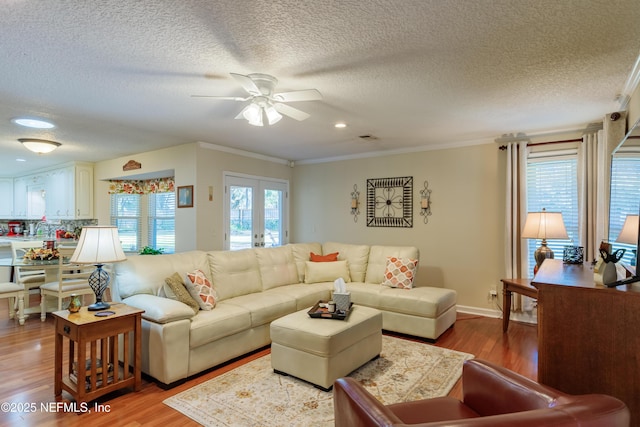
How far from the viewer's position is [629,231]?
1862 mm

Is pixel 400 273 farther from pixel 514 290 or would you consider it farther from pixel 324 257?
pixel 514 290

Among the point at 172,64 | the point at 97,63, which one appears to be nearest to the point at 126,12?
the point at 172,64

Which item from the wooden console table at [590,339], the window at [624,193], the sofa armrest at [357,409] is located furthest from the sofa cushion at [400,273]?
the sofa armrest at [357,409]

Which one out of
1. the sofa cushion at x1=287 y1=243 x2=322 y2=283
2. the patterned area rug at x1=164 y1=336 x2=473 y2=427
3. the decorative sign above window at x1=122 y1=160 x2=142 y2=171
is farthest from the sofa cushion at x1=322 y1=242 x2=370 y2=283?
the decorative sign above window at x1=122 y1=160 x2=142 y2=171

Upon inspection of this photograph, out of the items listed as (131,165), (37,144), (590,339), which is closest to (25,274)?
(37,144)

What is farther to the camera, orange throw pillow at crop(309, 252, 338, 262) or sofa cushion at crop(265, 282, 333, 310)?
orange throw pillow at crop(309, 252, 338, 262)

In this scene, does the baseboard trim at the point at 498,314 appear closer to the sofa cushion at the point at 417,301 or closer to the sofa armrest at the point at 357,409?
the sofa cushion at the point at 417,301

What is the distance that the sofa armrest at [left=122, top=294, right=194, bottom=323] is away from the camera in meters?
2.57

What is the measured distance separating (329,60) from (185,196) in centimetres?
338

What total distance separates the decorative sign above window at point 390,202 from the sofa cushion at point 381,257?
0.76m

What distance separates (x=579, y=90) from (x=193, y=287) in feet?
12.5

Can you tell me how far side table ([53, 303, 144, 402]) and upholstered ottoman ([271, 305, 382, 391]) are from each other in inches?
42.5

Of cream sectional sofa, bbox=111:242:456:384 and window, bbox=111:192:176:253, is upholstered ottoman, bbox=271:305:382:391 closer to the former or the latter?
cream sectional sofa, bbox=111:242:456:384

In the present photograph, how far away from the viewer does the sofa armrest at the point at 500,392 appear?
125 centimetres
